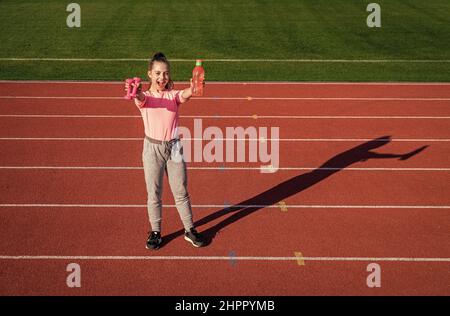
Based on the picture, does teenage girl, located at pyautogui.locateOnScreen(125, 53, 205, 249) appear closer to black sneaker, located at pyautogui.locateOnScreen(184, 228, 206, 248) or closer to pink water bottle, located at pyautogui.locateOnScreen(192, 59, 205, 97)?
pink water bottle, located at pyautogui.locateOnScreen(192, 59, 205, 97)

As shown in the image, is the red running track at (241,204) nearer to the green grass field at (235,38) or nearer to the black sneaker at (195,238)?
the black sneaker at (195,238)

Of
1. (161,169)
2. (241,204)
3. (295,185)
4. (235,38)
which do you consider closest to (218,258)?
(161,169)

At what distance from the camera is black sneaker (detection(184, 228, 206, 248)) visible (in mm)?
5633

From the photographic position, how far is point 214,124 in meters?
10.1

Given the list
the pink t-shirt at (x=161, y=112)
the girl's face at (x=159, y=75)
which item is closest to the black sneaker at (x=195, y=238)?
the pink t-shirt at (x=161, y=112)

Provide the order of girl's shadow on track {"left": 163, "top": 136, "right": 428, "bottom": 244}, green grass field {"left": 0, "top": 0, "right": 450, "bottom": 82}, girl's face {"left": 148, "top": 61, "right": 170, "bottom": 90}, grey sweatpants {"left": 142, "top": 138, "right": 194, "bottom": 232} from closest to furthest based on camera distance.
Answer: girl's face {"left": 148, "top": 61, "right": 170, "bottom": 90} → grey sweatpants {"left": 142, "top": 138, "right": 194, "bottom": 232} → girl's shadow on track {"left": 163, "top": 136, "right": 428, "bottom": 244} → green grass field {"left": 0, "top": 0, "right": 450, "bottom": 82}

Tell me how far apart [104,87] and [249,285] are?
913 cm

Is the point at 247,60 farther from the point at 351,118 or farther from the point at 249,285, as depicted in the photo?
the point at 249,285

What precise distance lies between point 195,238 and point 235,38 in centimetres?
1418

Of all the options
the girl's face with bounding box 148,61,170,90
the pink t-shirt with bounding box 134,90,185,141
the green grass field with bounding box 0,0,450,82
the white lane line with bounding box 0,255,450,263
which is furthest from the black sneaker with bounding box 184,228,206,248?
the green grass field with bounding box 0,0,450,82

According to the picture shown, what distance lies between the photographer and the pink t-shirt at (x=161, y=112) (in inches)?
199

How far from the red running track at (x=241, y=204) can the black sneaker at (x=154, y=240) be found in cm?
8

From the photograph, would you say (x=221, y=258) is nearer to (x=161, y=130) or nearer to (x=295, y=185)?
(x=161, y=130)

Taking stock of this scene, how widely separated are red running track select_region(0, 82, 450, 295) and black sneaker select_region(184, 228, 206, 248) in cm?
8
